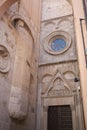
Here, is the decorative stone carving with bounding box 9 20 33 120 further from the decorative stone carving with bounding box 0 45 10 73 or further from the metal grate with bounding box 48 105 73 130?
the metal grate with bounding box 48 105 73 130

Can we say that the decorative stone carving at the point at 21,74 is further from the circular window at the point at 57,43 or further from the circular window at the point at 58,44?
the circular window at the point at 58,44

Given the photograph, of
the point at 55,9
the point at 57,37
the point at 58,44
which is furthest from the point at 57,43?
the point at 55,9

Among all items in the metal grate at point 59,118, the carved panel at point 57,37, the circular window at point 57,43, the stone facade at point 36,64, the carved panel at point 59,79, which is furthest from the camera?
the circular window at point 57,43

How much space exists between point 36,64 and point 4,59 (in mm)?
2868

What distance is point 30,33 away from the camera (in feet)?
28.0

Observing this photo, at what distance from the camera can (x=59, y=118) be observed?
7605 mm

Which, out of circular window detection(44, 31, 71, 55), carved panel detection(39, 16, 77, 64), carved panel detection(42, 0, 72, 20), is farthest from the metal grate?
carved panel detection(42, 0, 72, 20)

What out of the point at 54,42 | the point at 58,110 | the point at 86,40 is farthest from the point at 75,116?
the point at 86,40

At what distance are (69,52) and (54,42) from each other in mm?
1367

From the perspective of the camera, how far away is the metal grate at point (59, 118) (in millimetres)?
7383

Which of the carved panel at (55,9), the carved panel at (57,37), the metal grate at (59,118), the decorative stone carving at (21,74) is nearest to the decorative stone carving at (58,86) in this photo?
the metal grate at (59,118)

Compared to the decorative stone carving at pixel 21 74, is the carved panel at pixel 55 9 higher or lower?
higher

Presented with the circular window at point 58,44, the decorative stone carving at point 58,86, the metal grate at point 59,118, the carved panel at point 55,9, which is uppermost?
the carved panel at point 55,9

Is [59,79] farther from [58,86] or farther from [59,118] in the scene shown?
[59,118]
